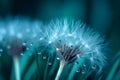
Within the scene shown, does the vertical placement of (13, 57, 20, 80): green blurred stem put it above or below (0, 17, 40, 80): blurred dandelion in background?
below

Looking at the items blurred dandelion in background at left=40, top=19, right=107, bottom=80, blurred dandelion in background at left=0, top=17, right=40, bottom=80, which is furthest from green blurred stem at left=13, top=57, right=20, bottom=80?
blurred dandelion in background at left=40, top=19, right=107, bottom=80

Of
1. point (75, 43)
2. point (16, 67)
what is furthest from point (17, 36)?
point (75, 43)

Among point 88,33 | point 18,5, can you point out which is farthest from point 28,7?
point 88,33

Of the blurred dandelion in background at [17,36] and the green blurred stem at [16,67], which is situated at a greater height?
the blurred dandelion in background at [17,36]

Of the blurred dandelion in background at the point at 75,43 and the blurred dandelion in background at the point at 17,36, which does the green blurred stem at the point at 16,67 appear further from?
the blurred dandelion in background at the point at 75,43

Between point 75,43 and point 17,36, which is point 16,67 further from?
point 75,43

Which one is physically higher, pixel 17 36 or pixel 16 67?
pixel 17 36

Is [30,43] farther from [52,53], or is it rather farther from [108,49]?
[108,49]

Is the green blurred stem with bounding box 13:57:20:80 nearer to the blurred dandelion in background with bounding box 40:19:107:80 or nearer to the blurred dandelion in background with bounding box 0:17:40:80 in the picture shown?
the blurred dandelion in background with bounding box 0:17:40:80

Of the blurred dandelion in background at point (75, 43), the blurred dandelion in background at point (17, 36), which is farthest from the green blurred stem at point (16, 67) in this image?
the blurred dandelion in background at point (75, 43)
